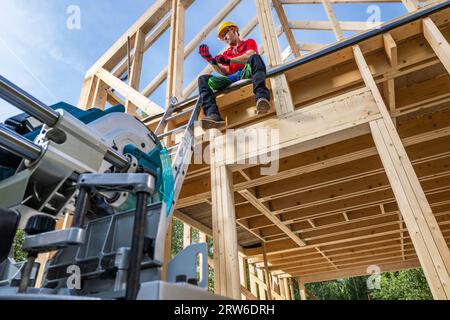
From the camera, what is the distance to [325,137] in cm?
209

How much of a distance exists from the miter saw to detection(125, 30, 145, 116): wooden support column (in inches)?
93.0

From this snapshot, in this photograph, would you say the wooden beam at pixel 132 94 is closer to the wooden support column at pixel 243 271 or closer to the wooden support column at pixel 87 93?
the wooden support column at pixel 87 93

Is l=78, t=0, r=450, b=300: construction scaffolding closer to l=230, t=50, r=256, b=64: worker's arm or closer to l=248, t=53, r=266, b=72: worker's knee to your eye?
l=248, t=53, r=266, b=72: worker's knee

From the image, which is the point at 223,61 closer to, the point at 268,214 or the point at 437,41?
the point at 437,41

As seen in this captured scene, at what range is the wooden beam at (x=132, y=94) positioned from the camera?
126 inches

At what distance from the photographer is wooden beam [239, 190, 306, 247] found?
3720mm

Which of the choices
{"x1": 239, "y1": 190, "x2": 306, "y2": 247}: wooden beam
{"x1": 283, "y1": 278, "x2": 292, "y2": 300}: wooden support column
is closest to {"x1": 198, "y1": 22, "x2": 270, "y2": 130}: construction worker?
{"x1": 239, "y1": 190, "x2": 306, "y2": 247}: wooden beam

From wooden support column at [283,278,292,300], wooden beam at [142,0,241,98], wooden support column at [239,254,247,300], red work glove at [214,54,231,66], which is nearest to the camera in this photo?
red work glove at [214,54,231,66]

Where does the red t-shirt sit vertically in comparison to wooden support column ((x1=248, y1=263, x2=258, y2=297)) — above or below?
above

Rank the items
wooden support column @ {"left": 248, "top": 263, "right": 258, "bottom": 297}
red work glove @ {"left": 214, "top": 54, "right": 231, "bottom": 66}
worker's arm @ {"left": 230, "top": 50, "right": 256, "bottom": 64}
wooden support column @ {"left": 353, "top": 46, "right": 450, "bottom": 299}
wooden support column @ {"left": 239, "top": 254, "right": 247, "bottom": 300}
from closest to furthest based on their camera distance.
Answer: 1. wooden support column @ {"left": 353, "top": 46, "right": 450, "bottom": 299}
2. worker's arm @ {"left": 230, "top": 50, "right": 256, "bottom": 64}
3. red work glove @ {"left": 214, "top": 54, "right": 231, "bottom": 66}
4. wooden support column @ {"left": 239, "top": 254, "right": 247, "bottom": 300}
5. wooden support column @ {"left": 248, "top": 263, "right": 258, "bottom": 297}

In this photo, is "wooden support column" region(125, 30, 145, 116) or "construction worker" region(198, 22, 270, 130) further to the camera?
"wooden support column" region(125, 30, 145, 116)

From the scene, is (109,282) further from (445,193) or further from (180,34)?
(445,193)
